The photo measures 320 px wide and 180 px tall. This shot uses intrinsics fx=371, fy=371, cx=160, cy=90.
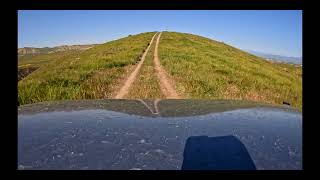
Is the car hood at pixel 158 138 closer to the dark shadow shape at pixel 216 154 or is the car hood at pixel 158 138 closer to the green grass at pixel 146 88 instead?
the dark shadow shape at pixel 216 154

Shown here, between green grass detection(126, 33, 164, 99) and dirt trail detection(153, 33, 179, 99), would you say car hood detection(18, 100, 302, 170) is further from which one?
dirt trail detection(153, 33, 179, 99)

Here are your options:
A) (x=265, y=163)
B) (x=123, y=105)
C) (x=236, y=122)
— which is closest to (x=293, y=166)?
(x=265, y=163)

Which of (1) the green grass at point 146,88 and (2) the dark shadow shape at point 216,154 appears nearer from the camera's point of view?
(2) the dark shadow shape at point 216,154

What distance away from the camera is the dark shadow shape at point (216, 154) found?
7.98 ft

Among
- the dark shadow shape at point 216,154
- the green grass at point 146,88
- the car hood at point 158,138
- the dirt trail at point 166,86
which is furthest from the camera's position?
the dirt trail at point 166,86

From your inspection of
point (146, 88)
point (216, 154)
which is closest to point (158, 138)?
point (216, 154)

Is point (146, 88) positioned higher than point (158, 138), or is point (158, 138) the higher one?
point (146, 88)

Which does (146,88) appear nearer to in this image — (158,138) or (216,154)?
(158,138)

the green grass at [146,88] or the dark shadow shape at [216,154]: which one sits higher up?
the green grass at [146,88]

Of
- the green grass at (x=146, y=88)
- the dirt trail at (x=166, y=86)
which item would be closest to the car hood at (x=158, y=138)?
the green grass at (x=146, y=88)

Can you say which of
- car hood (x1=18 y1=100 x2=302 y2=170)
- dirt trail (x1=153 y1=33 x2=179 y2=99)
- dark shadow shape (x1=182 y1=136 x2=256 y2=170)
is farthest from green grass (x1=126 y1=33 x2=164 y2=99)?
dark shadow shape (x1=182 y1=136 x2=256 y2=170)

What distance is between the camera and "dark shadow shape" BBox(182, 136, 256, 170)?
7.98ft

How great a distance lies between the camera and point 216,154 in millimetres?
2680
